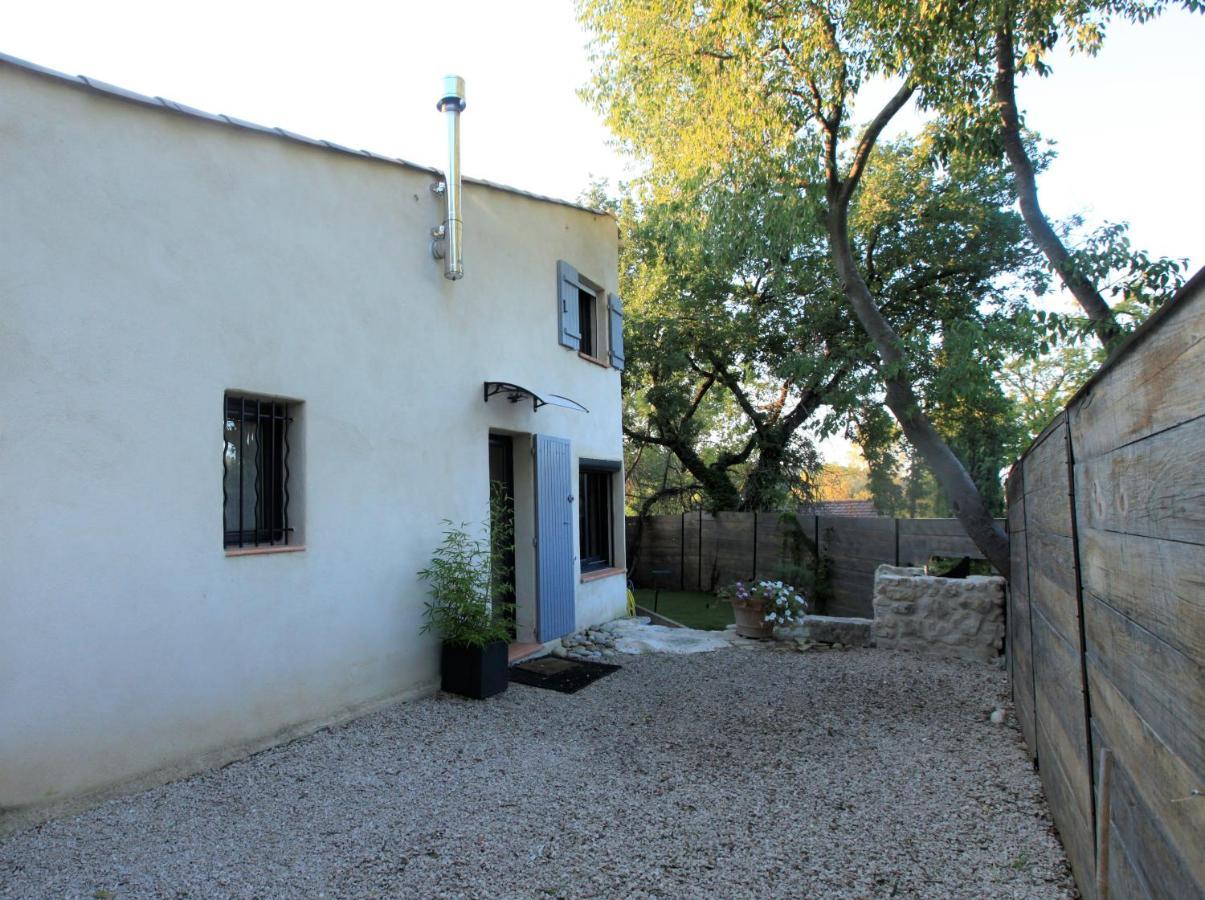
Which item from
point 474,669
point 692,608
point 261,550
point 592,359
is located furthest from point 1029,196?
point 692,608

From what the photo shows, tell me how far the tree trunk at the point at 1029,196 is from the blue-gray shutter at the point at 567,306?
392cm

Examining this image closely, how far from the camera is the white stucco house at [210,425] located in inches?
119

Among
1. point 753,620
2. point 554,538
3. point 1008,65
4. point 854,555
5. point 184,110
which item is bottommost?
point 753,620

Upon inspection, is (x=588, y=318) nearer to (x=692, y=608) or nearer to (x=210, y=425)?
(x=210, y=425)

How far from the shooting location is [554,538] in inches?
251

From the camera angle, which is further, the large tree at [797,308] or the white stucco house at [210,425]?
the large tree at [797,308]

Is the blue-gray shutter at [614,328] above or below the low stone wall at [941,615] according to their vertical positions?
above

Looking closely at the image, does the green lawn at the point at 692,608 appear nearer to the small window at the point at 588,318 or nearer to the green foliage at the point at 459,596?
the small window at the point at 588,318

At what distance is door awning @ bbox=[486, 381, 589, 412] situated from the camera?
5.63 m

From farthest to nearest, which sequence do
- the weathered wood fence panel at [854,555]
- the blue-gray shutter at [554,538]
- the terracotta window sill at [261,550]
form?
the weathered wood fence panel at [854,555] → the blue-gray shutter at [554,538] → the terracotta window sill at [261,550]

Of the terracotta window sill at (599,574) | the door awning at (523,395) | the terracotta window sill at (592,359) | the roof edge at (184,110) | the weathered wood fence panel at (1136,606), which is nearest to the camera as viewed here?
the weathered wood fence panel at (1136,606)

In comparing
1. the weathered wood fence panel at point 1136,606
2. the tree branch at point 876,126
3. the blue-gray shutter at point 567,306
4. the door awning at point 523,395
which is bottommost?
the weathered wood fence panel at point 1136,606

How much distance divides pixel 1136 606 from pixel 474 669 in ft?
13.1

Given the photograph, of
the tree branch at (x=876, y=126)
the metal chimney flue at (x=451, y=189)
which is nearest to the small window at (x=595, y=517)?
the metal chimney flue at (x=451, y=189)
